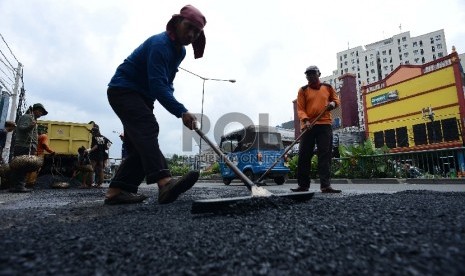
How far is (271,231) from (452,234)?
2.39ft

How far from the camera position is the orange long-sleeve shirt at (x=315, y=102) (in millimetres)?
4268

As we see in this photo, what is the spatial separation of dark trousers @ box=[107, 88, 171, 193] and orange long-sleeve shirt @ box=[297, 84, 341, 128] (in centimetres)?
233

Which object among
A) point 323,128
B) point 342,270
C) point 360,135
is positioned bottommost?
point 342,270

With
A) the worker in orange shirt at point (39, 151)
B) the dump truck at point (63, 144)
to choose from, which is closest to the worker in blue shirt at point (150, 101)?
the worker in orange shirt at point (39, 151)

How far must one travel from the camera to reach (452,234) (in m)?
1.20

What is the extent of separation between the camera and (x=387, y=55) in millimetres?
78375

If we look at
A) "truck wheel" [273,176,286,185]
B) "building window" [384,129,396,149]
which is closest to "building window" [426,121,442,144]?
"building window" [384,129,396,149]

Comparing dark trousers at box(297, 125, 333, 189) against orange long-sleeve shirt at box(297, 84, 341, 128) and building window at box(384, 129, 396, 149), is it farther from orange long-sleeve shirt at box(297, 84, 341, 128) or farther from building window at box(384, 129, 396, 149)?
building window at box(384, 129, 396, 149)

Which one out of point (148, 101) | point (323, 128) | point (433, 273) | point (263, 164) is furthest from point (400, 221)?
point (263, 164)

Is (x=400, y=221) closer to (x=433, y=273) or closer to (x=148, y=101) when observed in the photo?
(x=433, y=273)

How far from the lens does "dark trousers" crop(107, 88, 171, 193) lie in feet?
8.51

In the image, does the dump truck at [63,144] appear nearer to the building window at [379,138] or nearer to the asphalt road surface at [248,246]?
the asphalt road surface at [248,246]

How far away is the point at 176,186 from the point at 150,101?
0.99 meters

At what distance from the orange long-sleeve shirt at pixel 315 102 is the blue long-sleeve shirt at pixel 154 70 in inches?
83.4
